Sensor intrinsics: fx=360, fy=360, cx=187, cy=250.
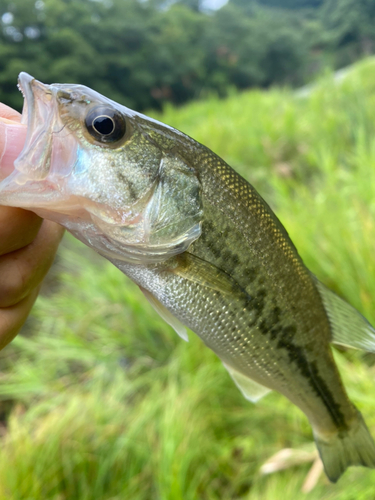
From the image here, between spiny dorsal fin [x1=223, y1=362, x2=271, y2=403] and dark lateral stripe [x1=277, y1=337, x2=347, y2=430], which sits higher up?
dark lateral stripe [x1=277, y1=337, x2=347, y2=430]

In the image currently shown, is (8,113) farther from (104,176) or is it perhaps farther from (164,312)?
(164,312)

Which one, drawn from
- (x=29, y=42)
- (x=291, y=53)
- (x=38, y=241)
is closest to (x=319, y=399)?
(x=38, y=241)

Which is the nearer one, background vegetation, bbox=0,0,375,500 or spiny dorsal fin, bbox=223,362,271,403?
spiny dorsal fin, bbox=223,362,271,403

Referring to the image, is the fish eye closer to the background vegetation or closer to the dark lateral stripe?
the dark lateral stripe

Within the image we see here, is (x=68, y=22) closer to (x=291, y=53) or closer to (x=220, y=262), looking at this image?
(x=291, y=53)

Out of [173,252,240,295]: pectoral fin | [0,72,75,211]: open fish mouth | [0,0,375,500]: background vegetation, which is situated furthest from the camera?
[0,0,375,500]: background vegetation

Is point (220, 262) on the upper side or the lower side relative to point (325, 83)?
lower

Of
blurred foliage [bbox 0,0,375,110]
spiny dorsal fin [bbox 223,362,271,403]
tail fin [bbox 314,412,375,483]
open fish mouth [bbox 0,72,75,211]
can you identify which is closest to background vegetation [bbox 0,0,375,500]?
tail fin [bbox 314,412,375,483]

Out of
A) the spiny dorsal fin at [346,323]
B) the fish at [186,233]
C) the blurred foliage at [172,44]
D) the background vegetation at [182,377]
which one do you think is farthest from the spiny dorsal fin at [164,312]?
the blurred foliage at [172,44]

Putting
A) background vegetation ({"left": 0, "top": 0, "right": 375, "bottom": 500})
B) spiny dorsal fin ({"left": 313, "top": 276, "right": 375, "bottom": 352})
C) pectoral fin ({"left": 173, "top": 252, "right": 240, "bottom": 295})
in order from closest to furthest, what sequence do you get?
pectoral fin ({"left": 173, "top": 252, "right": 240, "bottom": 295}) → spiny dorsal fin ({"left": 313, "top": 276, "right": 375, "bottom": 352}) → background vegetation ({"left": 0, "top": 0, "right": 375, "bottom": 500})
